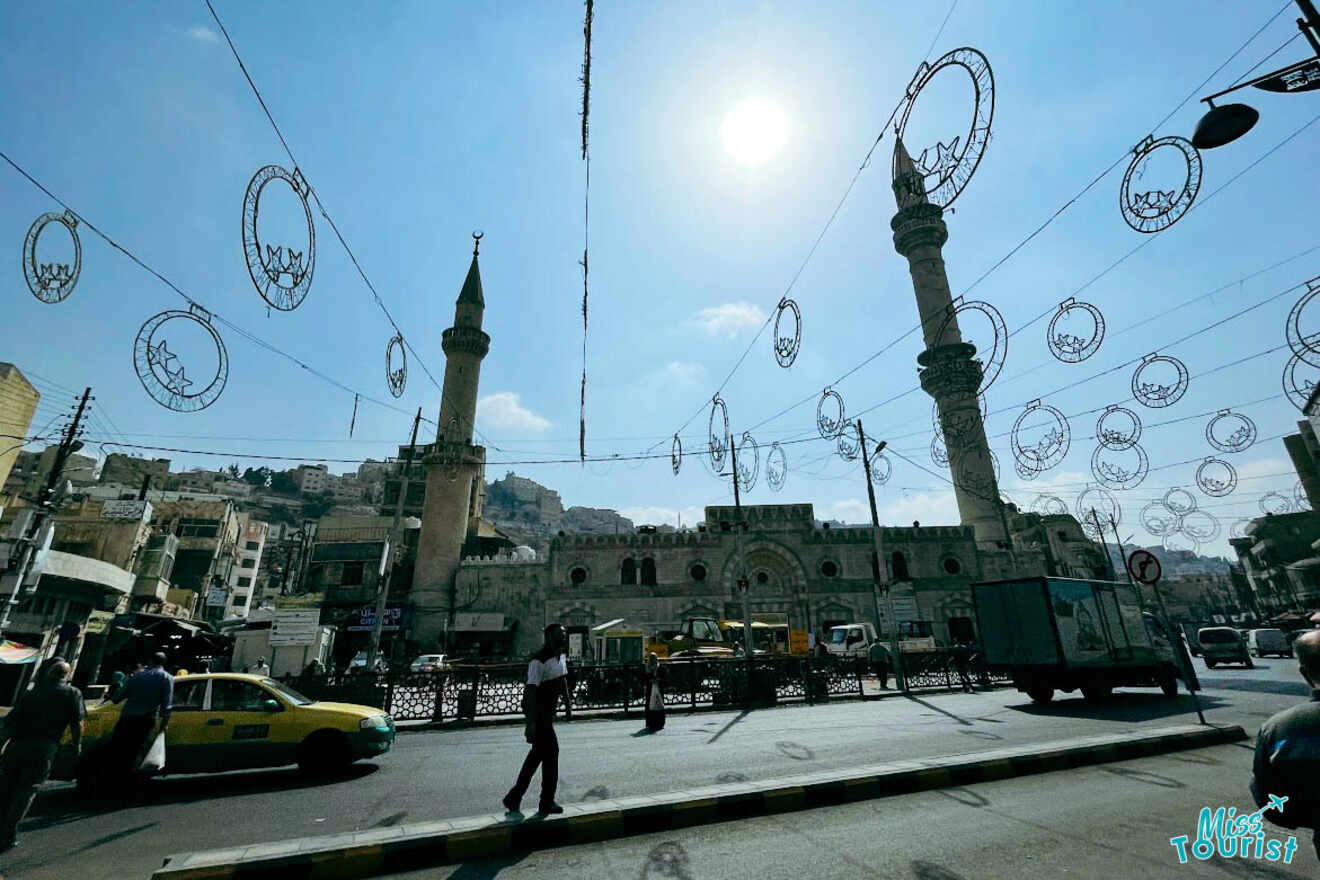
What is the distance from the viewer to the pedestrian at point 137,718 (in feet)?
20.8

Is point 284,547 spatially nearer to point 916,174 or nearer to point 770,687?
point 770,687

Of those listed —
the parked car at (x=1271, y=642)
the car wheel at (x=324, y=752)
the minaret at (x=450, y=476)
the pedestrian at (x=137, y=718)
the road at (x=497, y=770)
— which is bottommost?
the road at (x=497, y=770)

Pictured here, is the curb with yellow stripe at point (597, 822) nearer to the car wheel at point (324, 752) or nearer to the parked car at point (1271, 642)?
the car wheel at point (324, 752)

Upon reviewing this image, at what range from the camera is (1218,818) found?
456 cm

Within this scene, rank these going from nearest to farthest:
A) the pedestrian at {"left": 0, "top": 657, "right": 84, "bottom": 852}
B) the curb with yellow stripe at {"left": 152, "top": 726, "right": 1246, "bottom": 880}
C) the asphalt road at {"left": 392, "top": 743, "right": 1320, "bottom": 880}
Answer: the asphalt road at {"left": 392, "top": 743, "right": 1320, "bottom": 880}, the curb with yellow stripe at {"left": 152, "top": 726, "right": 1246, "bottom": 880}, the pedestrian at {"left": 0, "top": 657, "right": 84, "bottom": 852}

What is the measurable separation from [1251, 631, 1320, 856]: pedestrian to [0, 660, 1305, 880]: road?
4.55m

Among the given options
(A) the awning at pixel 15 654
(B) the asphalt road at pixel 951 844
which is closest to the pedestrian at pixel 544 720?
(B) the asphalt road at pixel 951 844

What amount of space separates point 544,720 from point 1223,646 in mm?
29678

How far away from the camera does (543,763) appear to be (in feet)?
15.6

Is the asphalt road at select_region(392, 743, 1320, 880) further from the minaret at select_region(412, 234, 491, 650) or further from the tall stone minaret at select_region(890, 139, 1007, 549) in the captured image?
the tall stone minaret at select_region(890, 139, 1007, 549)

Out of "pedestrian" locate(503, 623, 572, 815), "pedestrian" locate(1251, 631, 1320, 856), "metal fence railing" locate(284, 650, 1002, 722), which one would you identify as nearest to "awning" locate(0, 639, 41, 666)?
"metal fence railing" locate(284, 650, 1002, 722)

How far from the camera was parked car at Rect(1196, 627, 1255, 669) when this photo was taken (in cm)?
2209

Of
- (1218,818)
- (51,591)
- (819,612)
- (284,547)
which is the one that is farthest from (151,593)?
(284,547)

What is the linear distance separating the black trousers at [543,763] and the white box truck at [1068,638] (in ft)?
39.3
